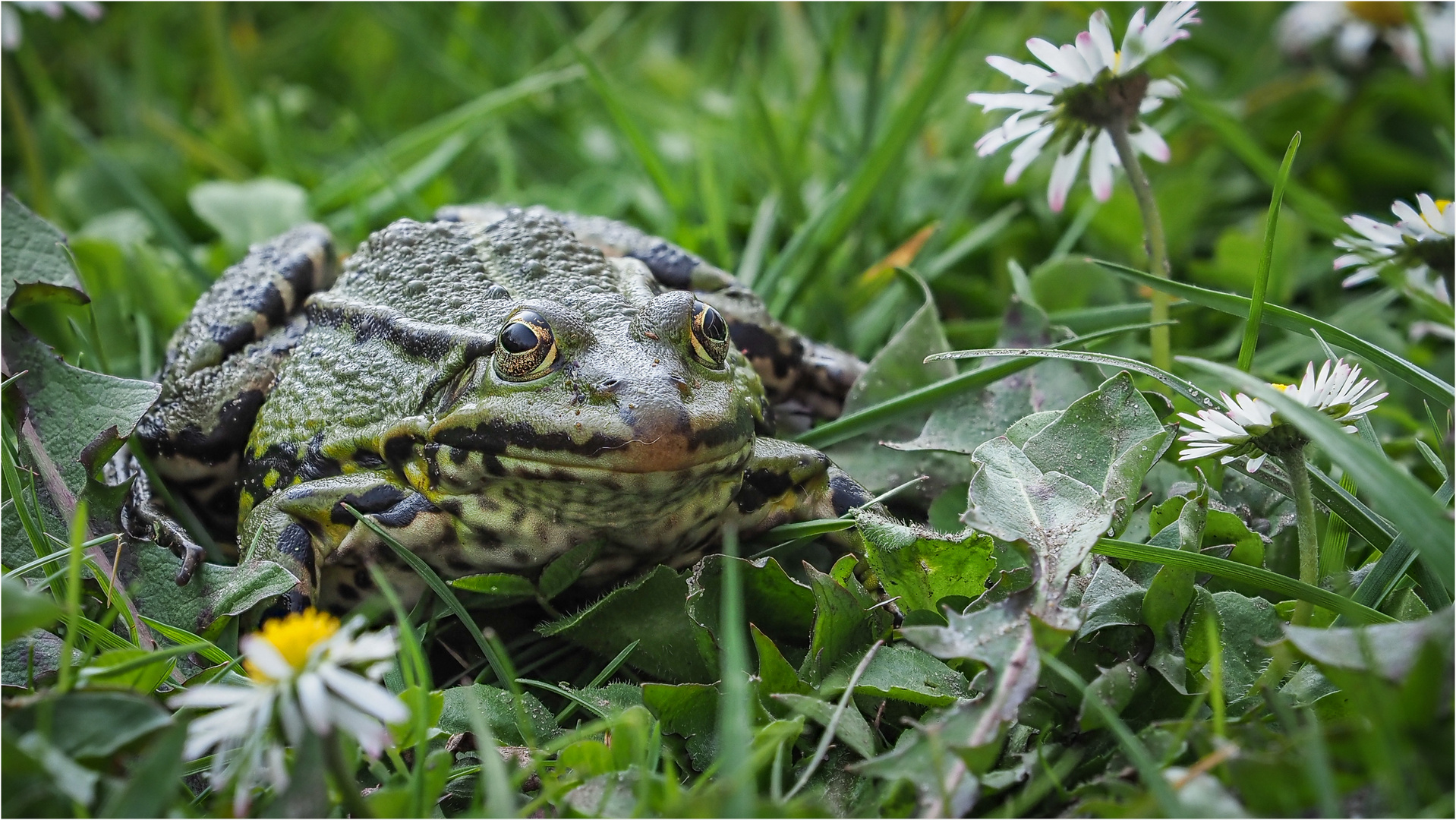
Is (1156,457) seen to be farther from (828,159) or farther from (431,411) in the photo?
(828,159)

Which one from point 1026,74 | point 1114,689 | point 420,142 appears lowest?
point 1114,689

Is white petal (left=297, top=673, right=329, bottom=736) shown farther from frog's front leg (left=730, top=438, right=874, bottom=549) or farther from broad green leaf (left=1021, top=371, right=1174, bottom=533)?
broad green leaf (left=1021, top=371, right=1174, bottom=533)

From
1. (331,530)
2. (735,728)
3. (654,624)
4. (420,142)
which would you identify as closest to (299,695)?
(735,728)

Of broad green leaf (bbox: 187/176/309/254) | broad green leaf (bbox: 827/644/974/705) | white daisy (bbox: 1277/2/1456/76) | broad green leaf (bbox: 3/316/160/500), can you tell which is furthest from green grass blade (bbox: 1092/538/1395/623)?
white daisy (bbox: 1277/2/1456/76)

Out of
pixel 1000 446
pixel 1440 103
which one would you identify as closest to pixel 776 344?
pixel 1000 446

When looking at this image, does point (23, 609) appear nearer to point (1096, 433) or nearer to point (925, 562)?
point (925, 562)

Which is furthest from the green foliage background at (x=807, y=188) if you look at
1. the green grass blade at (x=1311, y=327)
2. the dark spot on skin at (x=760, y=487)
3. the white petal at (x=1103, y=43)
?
the white petal at (x=1103, y=43)
